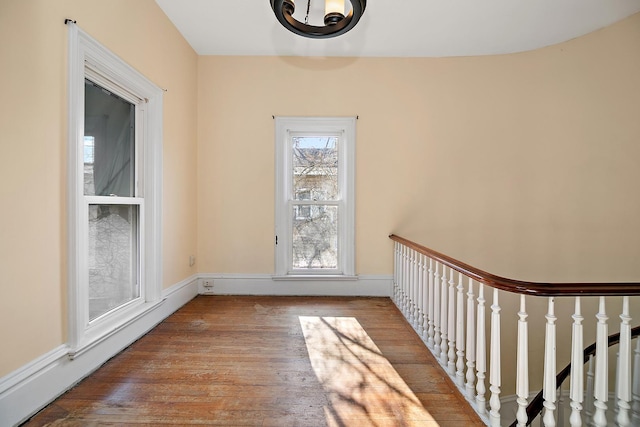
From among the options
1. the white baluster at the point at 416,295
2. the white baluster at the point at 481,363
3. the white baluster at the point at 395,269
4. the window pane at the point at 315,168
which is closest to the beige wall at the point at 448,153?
the white baluster at the point at 395,269

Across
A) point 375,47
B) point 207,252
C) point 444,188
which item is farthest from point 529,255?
point 207,252

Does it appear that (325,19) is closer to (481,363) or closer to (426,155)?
(426,155)

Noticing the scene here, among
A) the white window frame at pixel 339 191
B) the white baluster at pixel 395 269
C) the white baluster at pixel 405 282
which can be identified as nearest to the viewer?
the white baluster at pixel 405 282

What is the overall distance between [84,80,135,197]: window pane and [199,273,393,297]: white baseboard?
1.48 meters

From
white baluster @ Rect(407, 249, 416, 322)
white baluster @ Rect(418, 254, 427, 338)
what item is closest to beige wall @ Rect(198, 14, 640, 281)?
white baluster @ Rect(407, 249, 416, 322)

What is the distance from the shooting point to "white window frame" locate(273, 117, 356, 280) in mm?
3348

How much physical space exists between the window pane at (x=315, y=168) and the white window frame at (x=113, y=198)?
4.82 feet

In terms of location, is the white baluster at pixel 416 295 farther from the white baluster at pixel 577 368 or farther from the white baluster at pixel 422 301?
the white baluster at pixel 577 368

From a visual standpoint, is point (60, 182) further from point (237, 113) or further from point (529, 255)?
point (529, 255)

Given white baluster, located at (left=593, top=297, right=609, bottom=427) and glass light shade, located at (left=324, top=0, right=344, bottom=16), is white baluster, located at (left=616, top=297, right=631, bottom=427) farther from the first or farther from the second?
glass light shade, located at (left=324, top=0, right=344, bottom=16)

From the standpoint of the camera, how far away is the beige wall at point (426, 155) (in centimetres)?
323

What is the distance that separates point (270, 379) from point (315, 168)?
2.30 metres

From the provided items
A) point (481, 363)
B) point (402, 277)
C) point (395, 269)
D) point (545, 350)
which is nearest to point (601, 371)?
point (545, 350)

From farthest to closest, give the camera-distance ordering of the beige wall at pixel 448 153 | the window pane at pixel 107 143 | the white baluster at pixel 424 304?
1. the beige wall at pixel 448 153
2. the white baluster at pixel 424 304
3. the window pane at pixel 107 143
